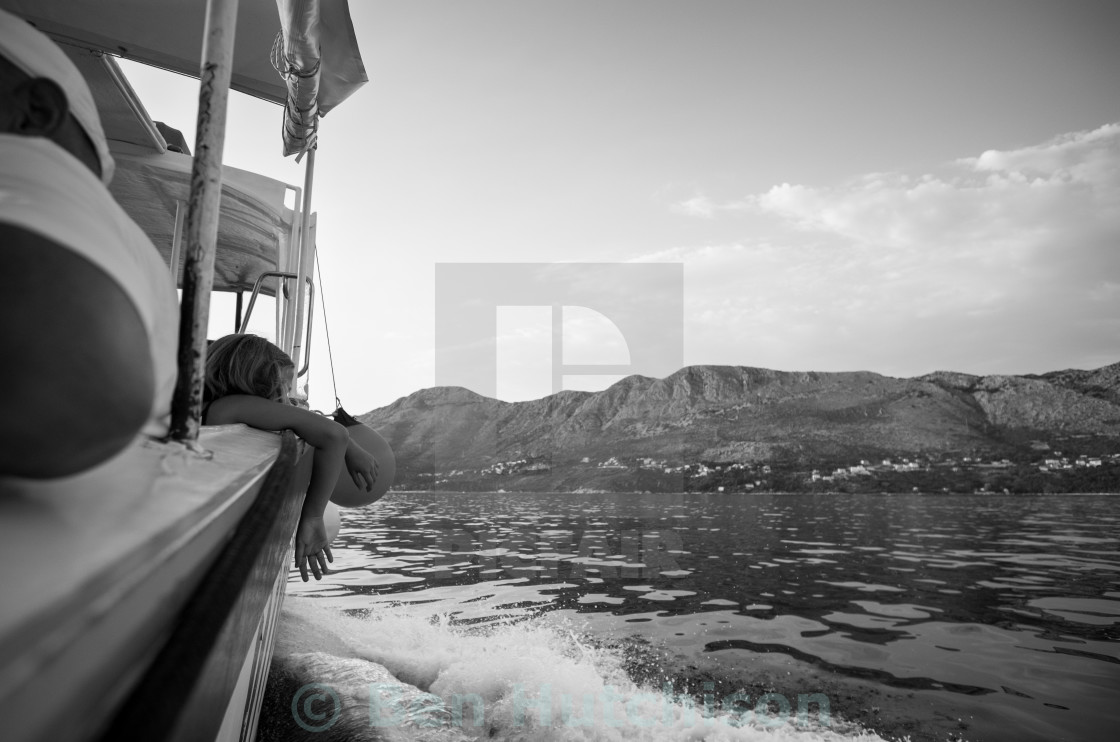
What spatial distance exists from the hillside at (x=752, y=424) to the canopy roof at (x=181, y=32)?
102450 millimetres

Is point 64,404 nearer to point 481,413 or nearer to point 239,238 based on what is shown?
point 239,238

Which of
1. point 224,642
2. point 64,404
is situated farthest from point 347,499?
point 64,404

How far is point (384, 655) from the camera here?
5.44 meters

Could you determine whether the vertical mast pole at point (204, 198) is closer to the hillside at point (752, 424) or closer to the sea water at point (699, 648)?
the sea water at point (699, 648)

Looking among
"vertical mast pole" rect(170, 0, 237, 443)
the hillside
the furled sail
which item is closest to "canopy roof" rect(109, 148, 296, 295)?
the furled sail

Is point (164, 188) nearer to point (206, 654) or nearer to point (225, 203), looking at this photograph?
point (225, 203)

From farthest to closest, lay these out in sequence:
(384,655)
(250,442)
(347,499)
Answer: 1. (384,655)
2. (347,499)
3. (250,442)

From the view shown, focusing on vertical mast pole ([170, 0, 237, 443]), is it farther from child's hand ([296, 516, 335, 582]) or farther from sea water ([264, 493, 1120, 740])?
sea water ([264, 493, 1120, 740])

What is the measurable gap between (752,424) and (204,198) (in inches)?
6116

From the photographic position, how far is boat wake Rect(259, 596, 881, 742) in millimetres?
3898

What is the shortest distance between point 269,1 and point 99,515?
493 cm

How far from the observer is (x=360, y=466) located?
2.79m

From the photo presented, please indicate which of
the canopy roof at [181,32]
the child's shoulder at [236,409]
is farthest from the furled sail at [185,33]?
the child's shoulder at [236,409]

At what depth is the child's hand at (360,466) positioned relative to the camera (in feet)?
9.06
